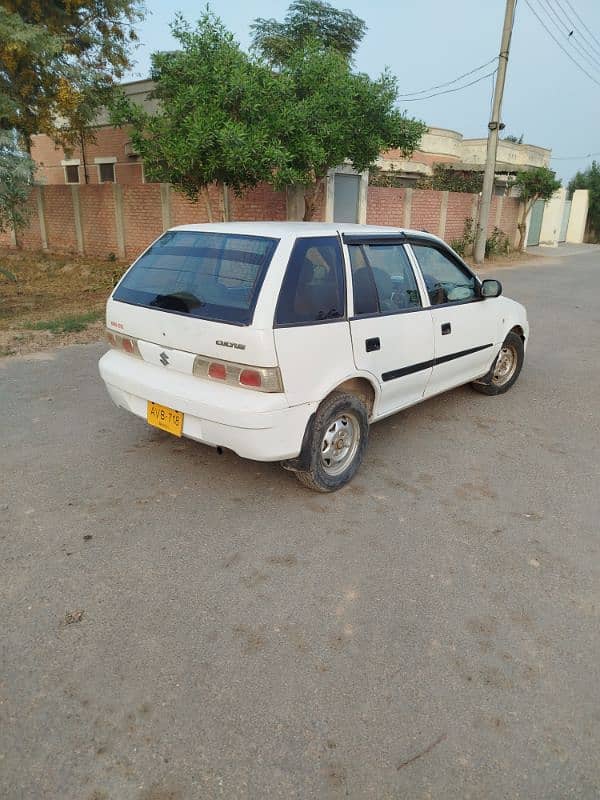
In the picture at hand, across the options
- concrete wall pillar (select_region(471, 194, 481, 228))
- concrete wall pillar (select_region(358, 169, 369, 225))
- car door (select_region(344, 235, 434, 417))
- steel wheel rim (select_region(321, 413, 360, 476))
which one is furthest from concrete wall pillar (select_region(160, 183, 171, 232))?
steel wheel rim (select_region(321, 413, 360, 476))

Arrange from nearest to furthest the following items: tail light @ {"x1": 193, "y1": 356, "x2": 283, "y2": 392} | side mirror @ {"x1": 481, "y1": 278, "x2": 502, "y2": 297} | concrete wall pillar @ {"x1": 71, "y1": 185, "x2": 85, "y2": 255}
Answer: tail light @ {"x1": 193, "y1": 356, "x2": 283, "y2": 392} < side mirror @ {"x1": 481, "y1": 278, "x2": 502, "y2": 297} < concrete wall pillar @ {"x1": 71, "y1": 185, "x2": 85, "y2": 255}

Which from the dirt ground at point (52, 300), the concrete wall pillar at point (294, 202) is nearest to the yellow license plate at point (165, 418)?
the dirt ground at point (52, 300)

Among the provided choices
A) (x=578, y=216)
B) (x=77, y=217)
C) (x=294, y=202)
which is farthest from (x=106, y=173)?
(x=578, y=216)

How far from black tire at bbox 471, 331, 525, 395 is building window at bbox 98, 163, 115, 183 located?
20.9m

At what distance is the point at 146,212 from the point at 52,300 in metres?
6.16

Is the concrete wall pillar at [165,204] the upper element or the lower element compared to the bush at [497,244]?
upper

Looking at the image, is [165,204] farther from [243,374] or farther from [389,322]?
[243,374]

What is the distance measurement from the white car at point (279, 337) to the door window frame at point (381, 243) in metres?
0.01

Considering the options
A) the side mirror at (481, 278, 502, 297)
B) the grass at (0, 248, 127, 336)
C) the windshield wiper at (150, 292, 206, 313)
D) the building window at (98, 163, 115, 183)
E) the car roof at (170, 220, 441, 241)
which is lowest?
the grass at (0, 248, 127, 336)

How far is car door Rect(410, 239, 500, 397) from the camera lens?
4.63 meters

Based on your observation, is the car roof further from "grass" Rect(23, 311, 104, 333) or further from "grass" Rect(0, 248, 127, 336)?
"grass" Rect(0, 248, 127, 336)

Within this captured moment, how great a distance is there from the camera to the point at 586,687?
7.98ft

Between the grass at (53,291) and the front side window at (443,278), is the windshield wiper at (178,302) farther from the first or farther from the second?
the grass at (53,291)

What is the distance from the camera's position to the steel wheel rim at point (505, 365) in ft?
19.3
